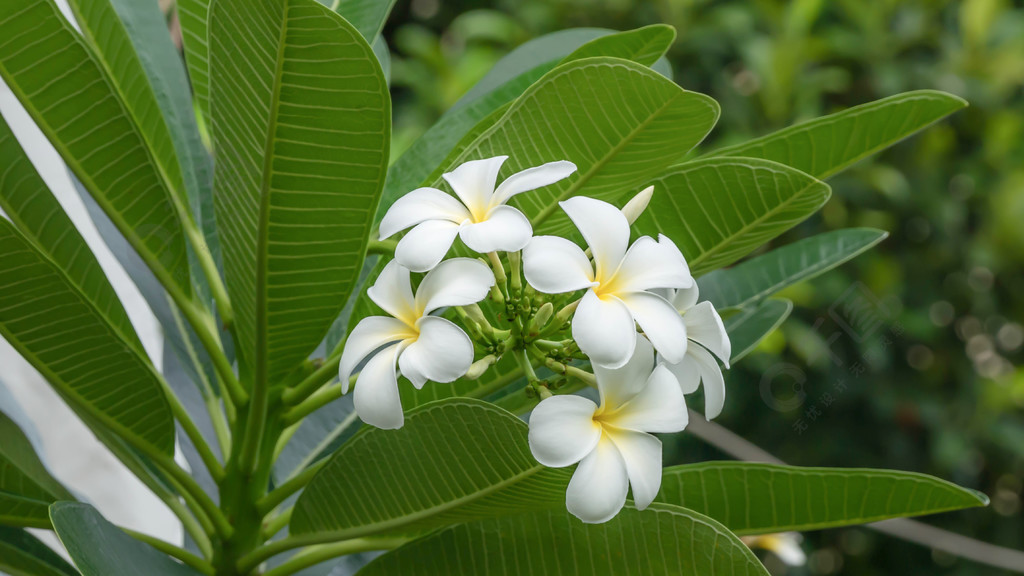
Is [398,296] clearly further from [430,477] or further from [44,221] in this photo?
[44,221]

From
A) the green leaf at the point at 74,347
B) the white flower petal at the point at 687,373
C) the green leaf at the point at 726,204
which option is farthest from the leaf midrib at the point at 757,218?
the green leaf at the point at 74,347

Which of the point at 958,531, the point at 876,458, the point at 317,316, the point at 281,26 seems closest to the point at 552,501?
the point at 317,316

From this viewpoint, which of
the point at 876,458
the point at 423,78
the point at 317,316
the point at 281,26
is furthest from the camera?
the point at 423,78

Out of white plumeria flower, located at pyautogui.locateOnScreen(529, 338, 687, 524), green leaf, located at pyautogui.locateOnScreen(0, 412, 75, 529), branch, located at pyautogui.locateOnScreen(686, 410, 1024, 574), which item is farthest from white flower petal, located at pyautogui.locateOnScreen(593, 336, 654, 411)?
branch, located at pyautogui.locateOnScreen(686, 410, 1024, 574)

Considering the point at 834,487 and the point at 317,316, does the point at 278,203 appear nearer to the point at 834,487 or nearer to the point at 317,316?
the point at 317,316

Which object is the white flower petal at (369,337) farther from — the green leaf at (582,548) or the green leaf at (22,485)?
the green leaf at (22,485)

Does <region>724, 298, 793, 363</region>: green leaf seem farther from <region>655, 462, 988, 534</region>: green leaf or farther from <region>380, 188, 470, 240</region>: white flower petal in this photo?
<region>380, 188, 470, 240</region>: white flower petal
